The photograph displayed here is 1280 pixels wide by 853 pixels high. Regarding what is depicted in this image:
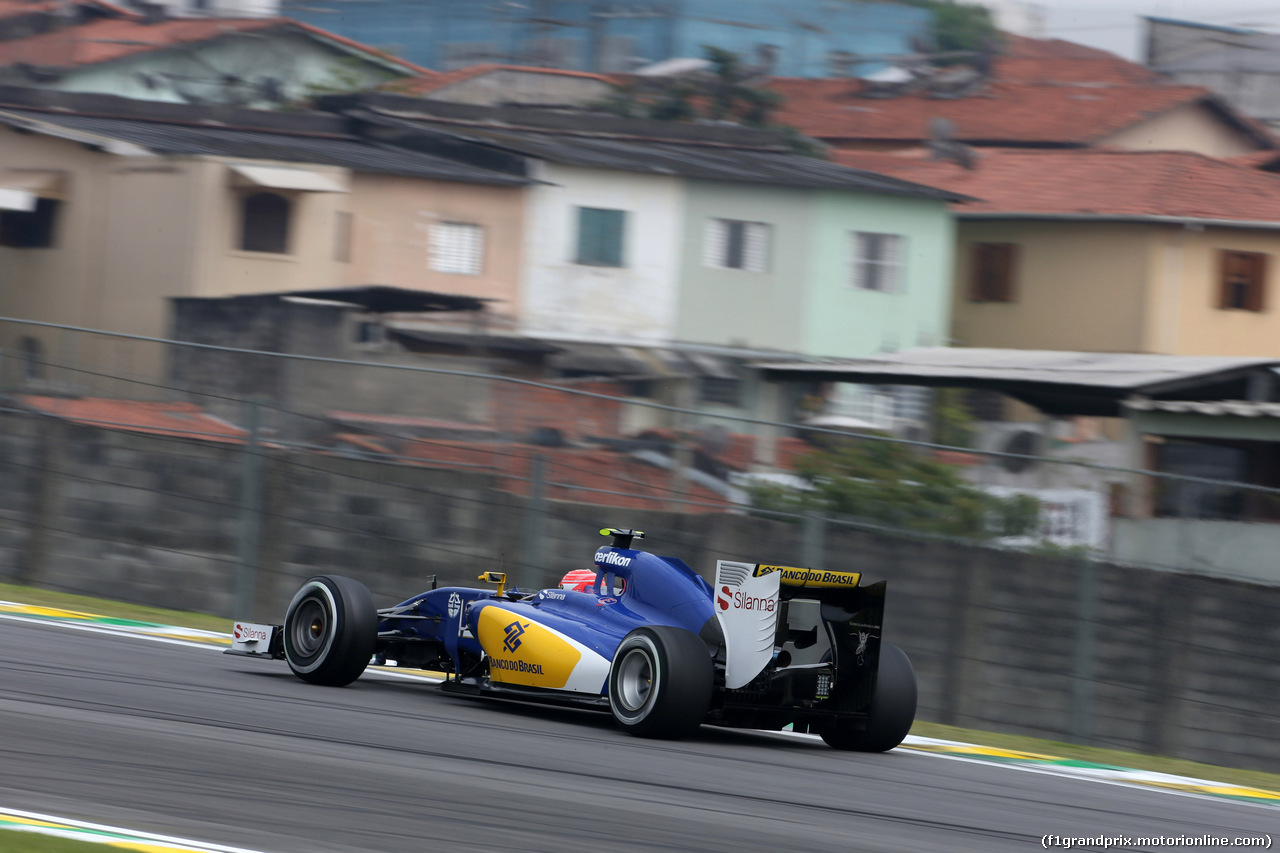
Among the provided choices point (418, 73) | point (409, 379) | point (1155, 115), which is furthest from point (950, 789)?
point (418, 73)

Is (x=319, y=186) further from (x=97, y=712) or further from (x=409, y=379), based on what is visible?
(x=97, y=712)

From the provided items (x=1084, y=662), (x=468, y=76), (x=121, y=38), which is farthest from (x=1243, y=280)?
(x=121, y=38)

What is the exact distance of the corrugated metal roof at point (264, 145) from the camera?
3034cm

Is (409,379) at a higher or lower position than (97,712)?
higher

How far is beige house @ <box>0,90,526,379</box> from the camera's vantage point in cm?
2941

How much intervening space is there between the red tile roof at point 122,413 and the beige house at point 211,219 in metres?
15.1

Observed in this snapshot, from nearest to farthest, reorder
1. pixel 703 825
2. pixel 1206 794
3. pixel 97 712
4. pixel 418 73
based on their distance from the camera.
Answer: pixel 703 825 < pixel 97 712 < pixel 1206 794 < pixel 418 73

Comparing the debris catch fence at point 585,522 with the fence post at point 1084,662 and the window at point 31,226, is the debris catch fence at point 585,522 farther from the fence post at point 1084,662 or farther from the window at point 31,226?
the window at point 31,226

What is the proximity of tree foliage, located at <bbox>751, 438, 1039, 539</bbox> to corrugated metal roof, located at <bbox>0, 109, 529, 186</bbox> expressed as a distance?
1939cm

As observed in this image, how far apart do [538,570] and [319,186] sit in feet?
63.2

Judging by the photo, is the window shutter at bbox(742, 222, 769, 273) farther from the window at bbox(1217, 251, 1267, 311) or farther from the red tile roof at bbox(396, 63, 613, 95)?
the window at bbox(1217, 251, 1267, 311)

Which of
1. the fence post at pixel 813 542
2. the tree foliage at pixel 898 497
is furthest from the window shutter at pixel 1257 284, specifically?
the fence post at pixel 813 542

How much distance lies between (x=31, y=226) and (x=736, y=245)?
1432 cm

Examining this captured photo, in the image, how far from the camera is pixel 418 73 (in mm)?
47906
